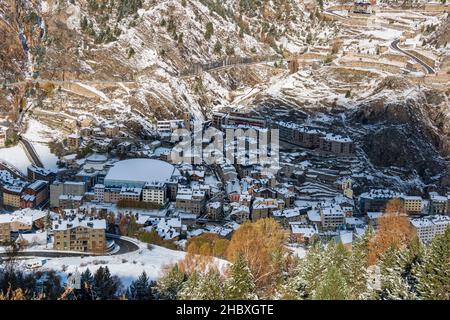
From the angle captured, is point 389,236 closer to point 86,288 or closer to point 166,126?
point 86,288

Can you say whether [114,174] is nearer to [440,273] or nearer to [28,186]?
[28,186]

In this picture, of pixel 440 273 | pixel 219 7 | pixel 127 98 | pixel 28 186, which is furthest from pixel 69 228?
pixel 219 7

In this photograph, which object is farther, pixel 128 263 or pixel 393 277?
pixel 128 263

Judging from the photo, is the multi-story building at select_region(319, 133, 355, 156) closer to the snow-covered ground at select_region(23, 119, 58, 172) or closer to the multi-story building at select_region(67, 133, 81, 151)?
the multi-story building at select_region(67, 133, 81, 151)

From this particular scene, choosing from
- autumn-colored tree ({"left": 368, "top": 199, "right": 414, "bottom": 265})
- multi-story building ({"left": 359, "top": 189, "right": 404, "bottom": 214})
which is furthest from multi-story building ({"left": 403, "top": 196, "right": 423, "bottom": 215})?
autumn-colored tree ({"left": 368, "top": 199, "right": 414, "bottom": 265})

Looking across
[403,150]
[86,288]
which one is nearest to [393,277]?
[86,288]

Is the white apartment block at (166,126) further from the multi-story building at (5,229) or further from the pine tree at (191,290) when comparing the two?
the pine tree at (191,290)
